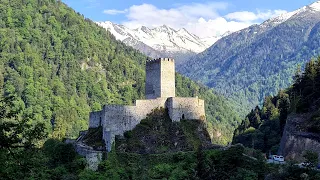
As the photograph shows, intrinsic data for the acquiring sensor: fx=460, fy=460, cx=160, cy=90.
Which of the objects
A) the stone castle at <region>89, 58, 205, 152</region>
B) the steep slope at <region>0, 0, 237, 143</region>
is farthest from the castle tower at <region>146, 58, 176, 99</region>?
the steep slope at <region>0, 0, 237, 143</region>

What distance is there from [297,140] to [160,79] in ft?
57.1

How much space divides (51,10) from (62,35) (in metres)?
15.5

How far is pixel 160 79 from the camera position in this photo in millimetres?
56000

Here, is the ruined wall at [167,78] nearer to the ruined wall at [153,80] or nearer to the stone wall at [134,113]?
the ruined wall at [153,80]

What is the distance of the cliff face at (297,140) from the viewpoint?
49.1 m

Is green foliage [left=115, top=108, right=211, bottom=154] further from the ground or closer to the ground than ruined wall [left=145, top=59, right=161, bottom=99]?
closer to the ground

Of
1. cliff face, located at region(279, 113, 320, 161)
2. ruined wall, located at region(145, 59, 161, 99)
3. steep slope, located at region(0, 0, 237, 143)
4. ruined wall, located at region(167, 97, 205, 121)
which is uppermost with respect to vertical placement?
steep slope, located at region(0, 0, 237, 143)

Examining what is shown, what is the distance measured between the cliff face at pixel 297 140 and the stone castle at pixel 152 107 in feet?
34.5

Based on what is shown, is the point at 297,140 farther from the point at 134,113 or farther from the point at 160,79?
the point at 134,113

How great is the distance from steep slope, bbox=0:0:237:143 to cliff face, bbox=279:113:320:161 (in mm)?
72991

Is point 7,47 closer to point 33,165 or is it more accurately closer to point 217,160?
point 217,160

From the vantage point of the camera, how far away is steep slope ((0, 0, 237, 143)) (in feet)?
445

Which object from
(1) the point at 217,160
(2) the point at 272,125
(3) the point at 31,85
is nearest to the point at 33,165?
(1) the point at 217,160

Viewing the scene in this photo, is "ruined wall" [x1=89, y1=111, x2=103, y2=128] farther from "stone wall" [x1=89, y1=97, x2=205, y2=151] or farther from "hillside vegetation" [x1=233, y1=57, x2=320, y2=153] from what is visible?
"hillside vegetation" [x1=233, y1=57, x2=320, y2=153]
